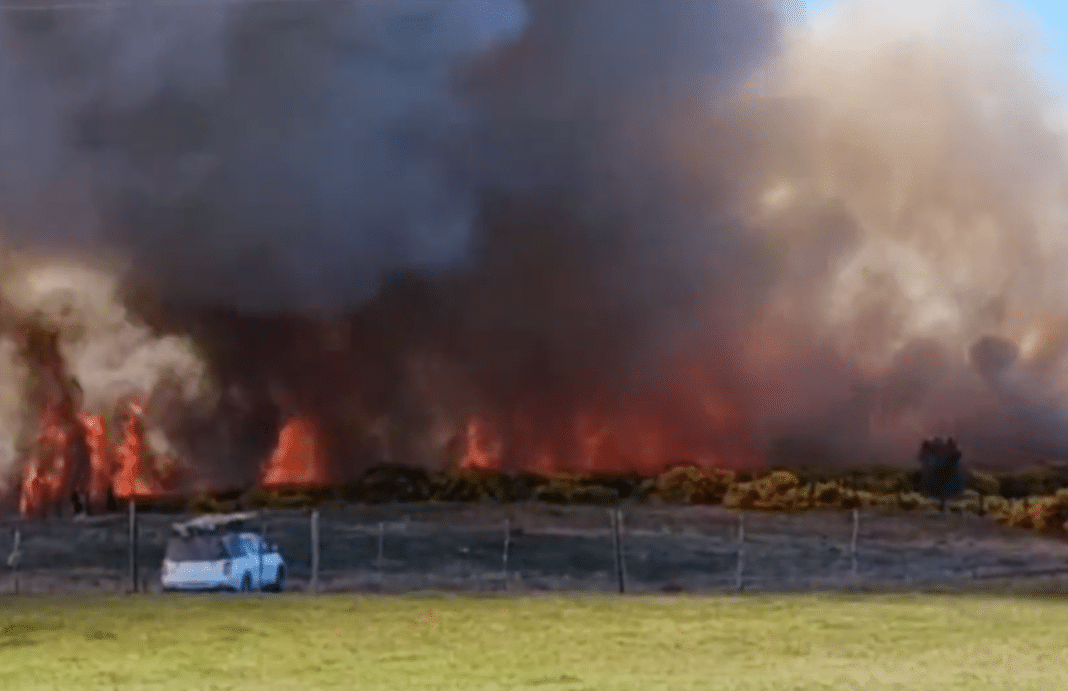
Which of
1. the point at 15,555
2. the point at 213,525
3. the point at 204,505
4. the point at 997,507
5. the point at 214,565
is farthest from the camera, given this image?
the point at 997,507

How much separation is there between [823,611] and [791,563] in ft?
32.1

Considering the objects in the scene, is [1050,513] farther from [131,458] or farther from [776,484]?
[131,458]

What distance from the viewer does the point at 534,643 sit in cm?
2000

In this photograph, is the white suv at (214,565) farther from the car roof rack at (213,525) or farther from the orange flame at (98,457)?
the orange flame at (98,457)

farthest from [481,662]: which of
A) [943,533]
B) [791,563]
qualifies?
[943,533]

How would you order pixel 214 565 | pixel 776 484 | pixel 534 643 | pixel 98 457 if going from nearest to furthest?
pixel 534 643 < pixel 214 565 < pixel 98 457 < pixel 776 484

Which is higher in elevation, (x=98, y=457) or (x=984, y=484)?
(x=98, y=457)

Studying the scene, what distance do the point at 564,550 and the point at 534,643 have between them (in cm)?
1654

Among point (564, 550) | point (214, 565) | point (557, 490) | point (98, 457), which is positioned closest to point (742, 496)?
point (557, 490)

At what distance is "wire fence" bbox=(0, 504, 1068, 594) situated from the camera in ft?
98.9

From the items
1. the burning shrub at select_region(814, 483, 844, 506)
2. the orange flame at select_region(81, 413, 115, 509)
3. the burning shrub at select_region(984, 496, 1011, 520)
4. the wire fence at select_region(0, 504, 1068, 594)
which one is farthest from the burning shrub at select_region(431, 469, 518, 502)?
the burning shrub at select_region(984, 496, 1011, 520)

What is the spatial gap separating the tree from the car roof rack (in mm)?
19804

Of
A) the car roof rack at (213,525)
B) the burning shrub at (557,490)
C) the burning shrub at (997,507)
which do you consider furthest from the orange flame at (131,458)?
the burning shrub at (997,507)

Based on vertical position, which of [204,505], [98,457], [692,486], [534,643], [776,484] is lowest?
[534,643]
